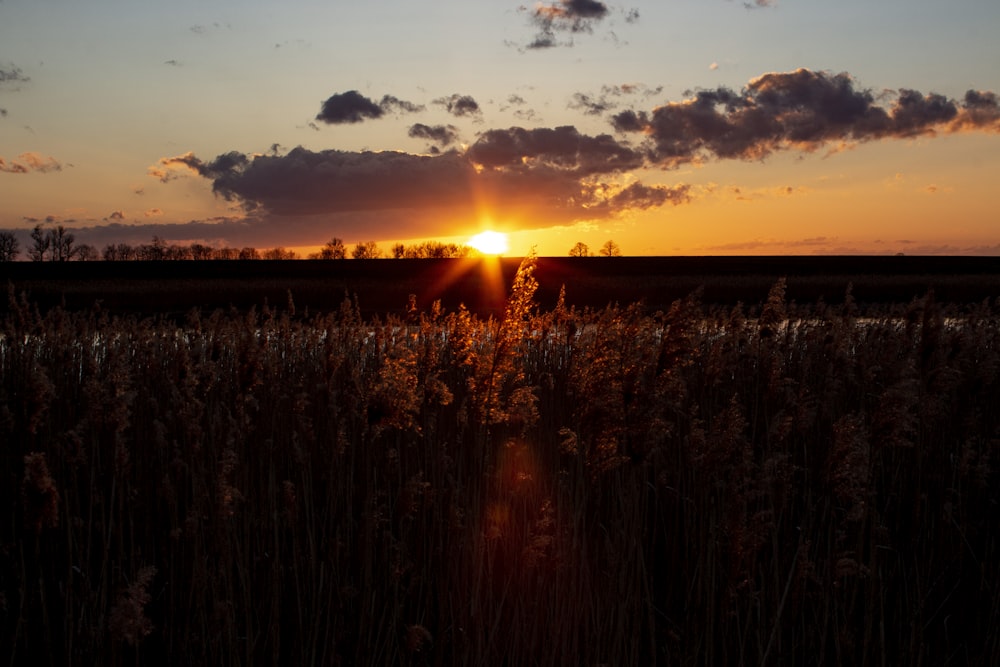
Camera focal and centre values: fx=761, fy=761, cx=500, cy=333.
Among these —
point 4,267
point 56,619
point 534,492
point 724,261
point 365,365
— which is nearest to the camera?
point 56,619

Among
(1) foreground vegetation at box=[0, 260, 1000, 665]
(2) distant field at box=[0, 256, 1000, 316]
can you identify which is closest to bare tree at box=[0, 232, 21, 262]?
(2) distant field at box=[0, 256, 1000, 316]

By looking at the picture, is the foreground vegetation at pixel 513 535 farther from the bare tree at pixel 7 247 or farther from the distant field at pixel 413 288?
the bare tree at pixel 7 247

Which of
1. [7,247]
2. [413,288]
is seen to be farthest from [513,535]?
[7,247]

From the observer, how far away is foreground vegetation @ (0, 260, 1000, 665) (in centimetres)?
275

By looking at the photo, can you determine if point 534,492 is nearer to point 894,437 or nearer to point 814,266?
point 894,437

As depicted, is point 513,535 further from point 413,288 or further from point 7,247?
point 7,247

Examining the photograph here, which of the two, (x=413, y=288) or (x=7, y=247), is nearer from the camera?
(x=413, y=288)

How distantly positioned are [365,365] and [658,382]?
21.7 ft

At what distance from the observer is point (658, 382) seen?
288 centimetres

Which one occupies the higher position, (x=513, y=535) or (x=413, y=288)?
(x=413, y=288)

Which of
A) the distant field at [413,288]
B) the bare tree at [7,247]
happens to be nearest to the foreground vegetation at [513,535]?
the distant field at [413,288]

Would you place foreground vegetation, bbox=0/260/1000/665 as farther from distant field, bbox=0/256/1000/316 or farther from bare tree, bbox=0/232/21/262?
→ bare tree, bbox=0/232/21/262

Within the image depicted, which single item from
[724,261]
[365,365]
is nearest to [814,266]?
[724,261]

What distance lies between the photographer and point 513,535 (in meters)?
3.57
